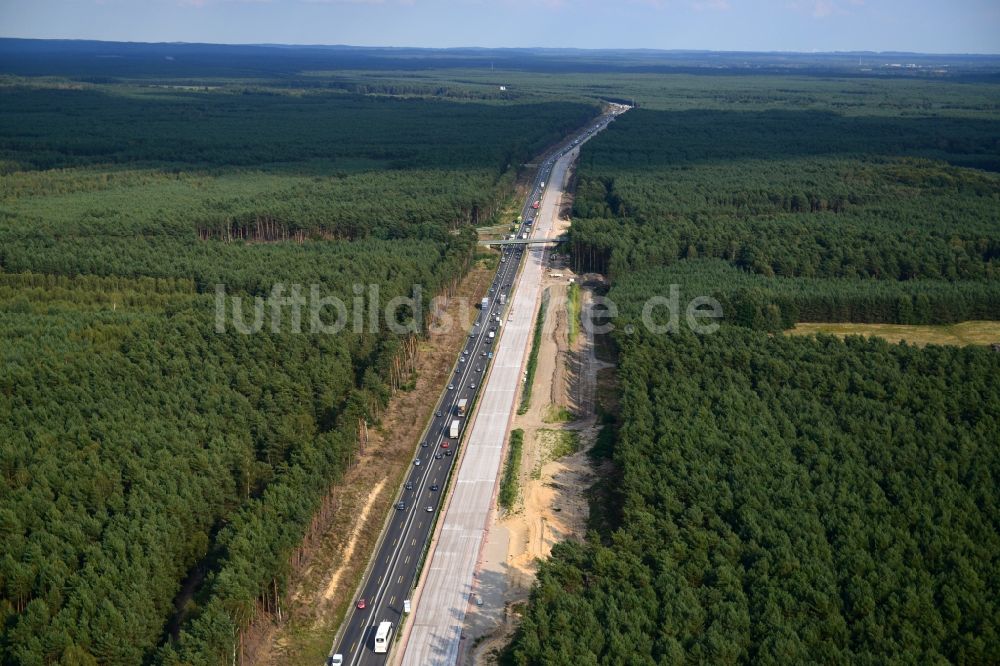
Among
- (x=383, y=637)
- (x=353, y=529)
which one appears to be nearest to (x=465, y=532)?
(x=353, y=529)

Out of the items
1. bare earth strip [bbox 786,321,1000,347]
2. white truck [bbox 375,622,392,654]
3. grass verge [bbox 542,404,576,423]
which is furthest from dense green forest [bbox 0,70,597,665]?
bare earth strip [bbox 786,321,1000,347]

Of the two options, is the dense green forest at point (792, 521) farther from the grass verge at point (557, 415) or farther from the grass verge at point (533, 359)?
the grass verge at point (533, 359)

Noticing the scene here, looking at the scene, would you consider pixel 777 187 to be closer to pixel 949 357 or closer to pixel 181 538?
pixel 949 357

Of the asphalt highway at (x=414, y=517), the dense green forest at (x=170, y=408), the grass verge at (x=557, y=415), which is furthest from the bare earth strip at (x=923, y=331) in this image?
the dense green forest at (x=170, y=408)

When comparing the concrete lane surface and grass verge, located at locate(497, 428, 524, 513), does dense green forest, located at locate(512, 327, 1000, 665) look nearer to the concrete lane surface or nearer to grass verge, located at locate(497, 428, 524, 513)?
the concrete lane surface

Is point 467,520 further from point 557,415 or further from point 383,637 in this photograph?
point 557,415

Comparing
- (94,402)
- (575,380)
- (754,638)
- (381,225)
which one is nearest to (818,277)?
(575,380)

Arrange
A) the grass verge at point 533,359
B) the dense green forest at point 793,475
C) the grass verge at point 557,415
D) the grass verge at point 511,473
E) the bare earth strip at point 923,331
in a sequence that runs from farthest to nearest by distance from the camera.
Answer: the bare earth strip at point 923,331
the grass verge at point 533,359
the grass verge at point 557,415
the grass verge at point 511,473
the dense green forest at point 793,475
